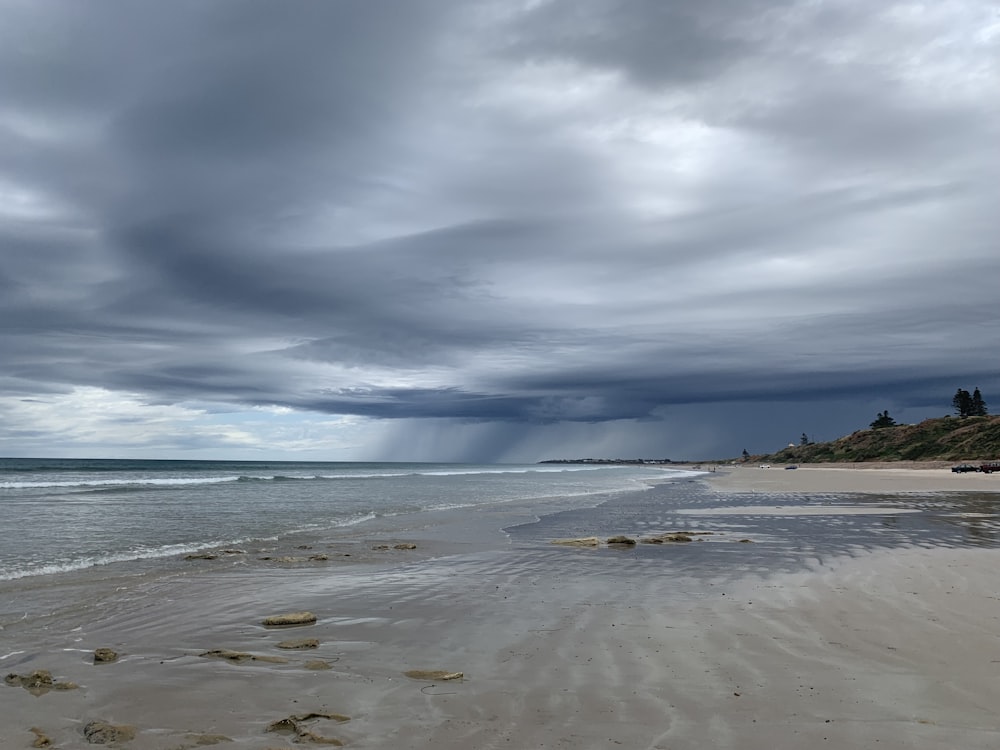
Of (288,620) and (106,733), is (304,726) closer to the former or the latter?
(106,733)

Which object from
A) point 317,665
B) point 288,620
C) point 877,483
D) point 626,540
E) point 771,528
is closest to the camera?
point 317,665

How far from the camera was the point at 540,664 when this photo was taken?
8.23 m

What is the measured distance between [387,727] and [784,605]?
7.66 m

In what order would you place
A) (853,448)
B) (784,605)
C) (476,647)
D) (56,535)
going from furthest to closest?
(853,448) → (56,535) → (784,605) → (476,647)

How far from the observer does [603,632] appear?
9.70 metres

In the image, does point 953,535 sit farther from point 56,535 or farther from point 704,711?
point 56,535

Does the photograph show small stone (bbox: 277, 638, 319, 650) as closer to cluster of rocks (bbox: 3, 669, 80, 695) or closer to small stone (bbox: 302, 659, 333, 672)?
small stone (bbox: 302, 659, 333, 672)

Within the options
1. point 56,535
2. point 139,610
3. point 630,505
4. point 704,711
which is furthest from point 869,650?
point 630,505

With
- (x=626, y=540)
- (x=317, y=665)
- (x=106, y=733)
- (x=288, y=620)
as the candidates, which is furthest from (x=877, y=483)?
(x=106, y=733)

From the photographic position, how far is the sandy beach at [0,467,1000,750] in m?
6.20

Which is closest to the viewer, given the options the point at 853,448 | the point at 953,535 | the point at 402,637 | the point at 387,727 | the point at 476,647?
the point at 387,727

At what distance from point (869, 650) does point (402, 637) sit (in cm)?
631

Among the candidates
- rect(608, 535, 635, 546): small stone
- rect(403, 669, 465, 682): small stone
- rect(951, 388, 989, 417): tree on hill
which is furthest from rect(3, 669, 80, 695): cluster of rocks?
rect(951, 388, 989, 417): tree on hill

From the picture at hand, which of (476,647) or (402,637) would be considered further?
(402,637)
